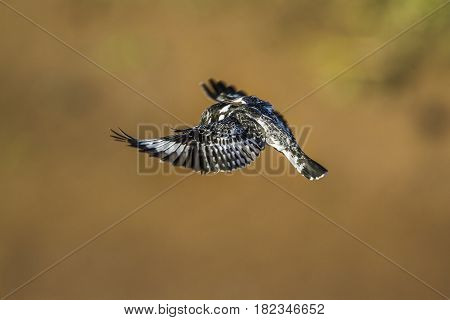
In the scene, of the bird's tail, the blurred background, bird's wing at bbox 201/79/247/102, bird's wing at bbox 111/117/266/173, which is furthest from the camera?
the blurred background

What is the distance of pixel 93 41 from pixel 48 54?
88 centimetres

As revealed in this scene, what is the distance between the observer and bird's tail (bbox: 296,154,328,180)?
677cm

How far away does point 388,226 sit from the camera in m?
9.58

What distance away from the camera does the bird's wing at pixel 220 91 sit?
7.61 meters

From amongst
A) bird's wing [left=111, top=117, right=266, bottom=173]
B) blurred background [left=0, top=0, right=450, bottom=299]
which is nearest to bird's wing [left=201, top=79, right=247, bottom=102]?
bird's wing [left=111, top=117, right=266, bottom=173]

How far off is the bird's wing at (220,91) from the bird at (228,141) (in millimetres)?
388

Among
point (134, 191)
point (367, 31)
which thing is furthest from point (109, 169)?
point (367, 31)

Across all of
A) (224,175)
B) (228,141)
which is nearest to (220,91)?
A: (228,141)

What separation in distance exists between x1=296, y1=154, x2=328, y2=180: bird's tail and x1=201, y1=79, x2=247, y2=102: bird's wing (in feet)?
3.81

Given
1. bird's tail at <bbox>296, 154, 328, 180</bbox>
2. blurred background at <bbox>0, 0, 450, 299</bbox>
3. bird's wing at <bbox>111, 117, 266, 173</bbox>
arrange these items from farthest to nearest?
blurred background at <bbox>0, 0, 450, 299</bbox> < bird's tail at <bbox>296, 154, 328, 180</bbox> < bird's wing at <bbox>111, 117, 266, 173</bbox>

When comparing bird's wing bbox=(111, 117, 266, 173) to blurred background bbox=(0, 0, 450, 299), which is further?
blurred background bbox=(0, 0, 450, 299)

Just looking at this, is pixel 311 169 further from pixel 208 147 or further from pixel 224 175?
pixel 224 175

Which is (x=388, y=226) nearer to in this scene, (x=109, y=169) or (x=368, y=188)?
(x=368, y=188)

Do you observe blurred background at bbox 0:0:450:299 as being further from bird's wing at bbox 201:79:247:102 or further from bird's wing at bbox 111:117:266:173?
bird's wing at bbox 111:117:266:173
